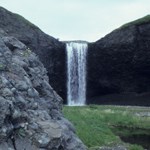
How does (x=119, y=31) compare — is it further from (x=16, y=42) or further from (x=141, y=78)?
(x=16, y=42)

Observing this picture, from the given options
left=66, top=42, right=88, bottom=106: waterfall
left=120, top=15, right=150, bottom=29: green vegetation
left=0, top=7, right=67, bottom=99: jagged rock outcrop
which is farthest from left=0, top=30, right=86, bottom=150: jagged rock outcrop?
left=66, top=42, right=88, bottom=106: waterfall

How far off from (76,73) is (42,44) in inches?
380

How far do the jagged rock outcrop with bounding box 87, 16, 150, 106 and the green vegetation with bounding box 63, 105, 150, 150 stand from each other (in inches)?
1019

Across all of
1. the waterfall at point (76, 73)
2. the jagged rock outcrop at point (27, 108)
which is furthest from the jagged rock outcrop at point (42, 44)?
the jagged rock outcrop at point (27, 108)

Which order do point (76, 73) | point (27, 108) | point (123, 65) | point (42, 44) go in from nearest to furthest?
point (27, 108) → point (42, 44) → point (123, 65) → point (76, 73)

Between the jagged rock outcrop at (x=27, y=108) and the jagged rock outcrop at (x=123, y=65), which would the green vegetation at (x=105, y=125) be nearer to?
the jagged rock outcrop at (x=27, y=108)

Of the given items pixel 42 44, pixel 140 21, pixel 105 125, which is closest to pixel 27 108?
pixel 105 125

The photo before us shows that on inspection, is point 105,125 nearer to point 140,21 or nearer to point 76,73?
point 140,21

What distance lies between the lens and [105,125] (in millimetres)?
42344

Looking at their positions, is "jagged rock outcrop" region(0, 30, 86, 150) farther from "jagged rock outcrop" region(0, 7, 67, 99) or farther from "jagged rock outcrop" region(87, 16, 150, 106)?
"jagged rock outcrop" region(87, 16, 150, 106)

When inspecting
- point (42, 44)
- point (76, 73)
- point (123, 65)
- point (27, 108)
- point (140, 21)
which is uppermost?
point (140, 21)

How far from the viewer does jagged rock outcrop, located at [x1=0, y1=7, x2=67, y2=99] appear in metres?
80.8

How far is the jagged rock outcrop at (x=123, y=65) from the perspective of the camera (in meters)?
86.6

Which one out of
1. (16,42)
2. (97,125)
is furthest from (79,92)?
(16,42)
